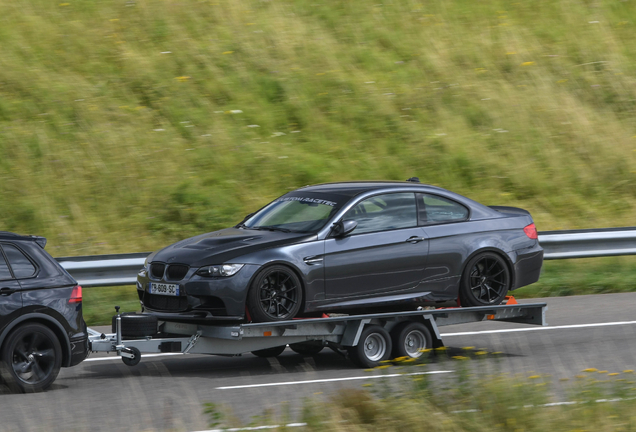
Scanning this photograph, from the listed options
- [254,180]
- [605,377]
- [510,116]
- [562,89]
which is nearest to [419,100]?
[510,116]

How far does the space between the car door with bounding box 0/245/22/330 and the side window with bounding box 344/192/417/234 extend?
3.42 meters

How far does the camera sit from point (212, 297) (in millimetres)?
8422

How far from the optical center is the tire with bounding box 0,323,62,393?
25.0ft

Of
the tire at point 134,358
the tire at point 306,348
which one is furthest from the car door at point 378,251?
the tire at point 134,358

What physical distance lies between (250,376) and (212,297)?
0.99m

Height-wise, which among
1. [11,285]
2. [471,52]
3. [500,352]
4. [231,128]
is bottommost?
[500,352]

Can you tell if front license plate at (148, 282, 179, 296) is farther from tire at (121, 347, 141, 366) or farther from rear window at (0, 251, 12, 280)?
rear window at (0, 251, 12, 280)

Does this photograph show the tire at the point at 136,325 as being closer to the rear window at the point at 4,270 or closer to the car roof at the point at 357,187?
the rear window at the point at 4,270

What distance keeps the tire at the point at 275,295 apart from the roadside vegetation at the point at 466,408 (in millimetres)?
2020

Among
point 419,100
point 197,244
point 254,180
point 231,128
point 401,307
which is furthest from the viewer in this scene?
point 419,100

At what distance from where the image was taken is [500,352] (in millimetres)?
9836

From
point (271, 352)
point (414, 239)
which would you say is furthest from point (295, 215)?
point (271, 352)

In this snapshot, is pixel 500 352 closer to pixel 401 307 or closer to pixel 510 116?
pixel 401 307

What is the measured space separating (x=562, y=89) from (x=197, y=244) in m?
14.6
